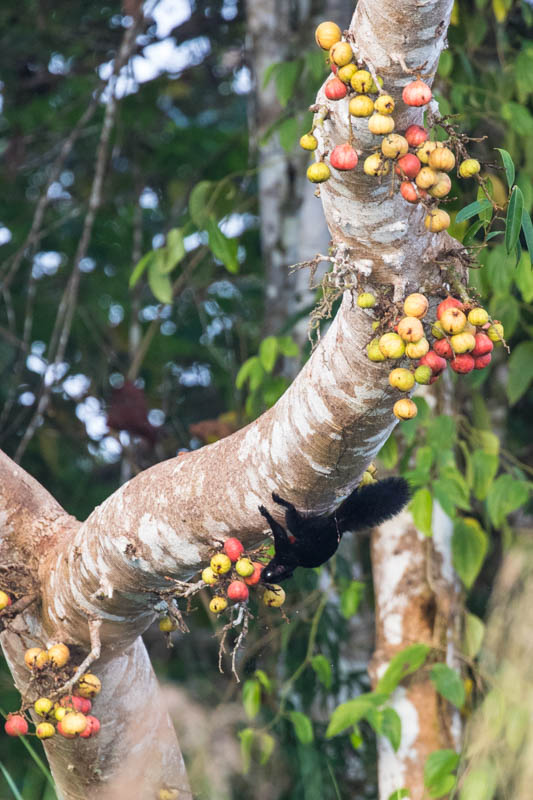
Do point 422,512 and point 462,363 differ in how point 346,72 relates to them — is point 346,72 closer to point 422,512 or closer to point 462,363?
point 462,363

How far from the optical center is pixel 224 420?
2.76 metres

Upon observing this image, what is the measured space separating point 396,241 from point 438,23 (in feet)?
0.73

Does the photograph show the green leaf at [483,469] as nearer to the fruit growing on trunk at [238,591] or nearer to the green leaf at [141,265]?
the green leaf at [141,265]

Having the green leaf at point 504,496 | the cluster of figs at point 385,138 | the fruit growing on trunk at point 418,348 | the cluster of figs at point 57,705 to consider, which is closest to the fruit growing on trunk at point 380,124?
the cluster of figs at point 385,138

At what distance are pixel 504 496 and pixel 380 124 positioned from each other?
1.29 m

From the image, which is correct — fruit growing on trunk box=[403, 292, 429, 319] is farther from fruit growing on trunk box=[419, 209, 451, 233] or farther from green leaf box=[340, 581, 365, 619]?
green leaf box=[340, 581, 365, 619]

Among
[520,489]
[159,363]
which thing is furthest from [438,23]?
[159,363]

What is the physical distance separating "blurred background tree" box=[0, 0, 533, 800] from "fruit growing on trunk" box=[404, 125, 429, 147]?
0.18 meters

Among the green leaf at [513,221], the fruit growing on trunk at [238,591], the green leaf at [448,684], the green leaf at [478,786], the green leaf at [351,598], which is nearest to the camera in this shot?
the green leaf at [513,221]

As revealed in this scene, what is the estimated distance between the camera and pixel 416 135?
3.06 feet

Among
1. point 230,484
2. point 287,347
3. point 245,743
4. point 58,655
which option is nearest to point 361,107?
point 230,484

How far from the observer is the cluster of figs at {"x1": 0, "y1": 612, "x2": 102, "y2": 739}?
130cm

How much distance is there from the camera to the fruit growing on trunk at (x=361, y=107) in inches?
35.5

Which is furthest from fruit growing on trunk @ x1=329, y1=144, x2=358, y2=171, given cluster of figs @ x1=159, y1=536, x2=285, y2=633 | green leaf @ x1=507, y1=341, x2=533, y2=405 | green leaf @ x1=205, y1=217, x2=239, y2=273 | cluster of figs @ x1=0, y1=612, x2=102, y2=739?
green leaf @ x1=507, y1=341, x2=533, y2=405
